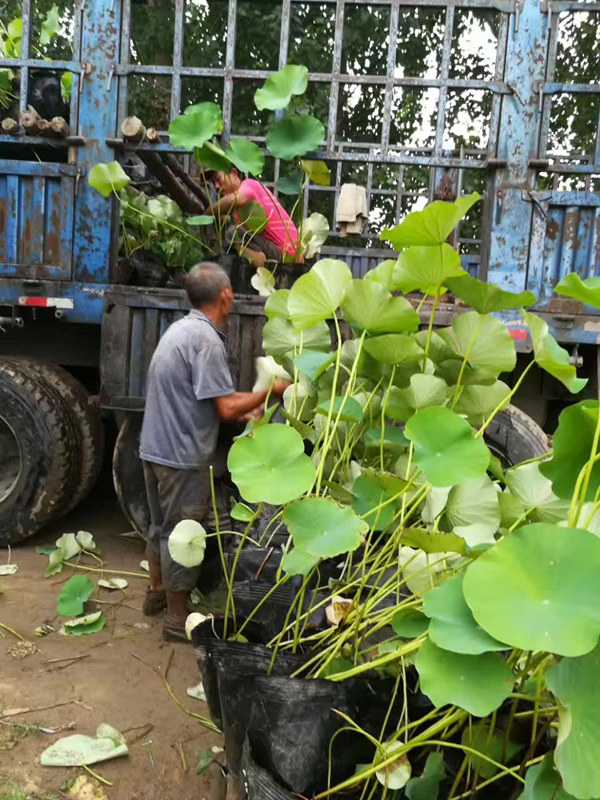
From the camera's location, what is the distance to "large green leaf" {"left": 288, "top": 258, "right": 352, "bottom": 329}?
149cm

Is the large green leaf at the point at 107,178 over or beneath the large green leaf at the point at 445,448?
over

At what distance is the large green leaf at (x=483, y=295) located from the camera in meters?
1.41

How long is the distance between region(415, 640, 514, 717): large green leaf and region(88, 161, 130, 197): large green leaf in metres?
Answer: 2.82

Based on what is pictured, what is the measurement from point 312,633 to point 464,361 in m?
0.65

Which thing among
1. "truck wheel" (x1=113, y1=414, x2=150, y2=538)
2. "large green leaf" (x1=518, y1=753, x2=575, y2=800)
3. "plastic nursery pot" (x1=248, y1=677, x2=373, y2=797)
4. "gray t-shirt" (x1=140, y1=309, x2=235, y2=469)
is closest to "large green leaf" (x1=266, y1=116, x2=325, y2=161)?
"gray t-shirt" (x1=140, y1=309, x2=235, y2=469)

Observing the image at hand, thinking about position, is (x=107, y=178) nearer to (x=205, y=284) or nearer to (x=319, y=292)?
(x=205, y=284)

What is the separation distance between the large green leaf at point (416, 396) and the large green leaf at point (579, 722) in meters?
0.68

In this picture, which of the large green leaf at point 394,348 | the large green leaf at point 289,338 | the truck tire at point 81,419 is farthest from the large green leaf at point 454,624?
the truck tire at point 81,419

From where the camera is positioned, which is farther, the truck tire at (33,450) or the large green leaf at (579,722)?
the truck tire at (33,450)

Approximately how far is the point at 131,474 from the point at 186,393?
76 cm

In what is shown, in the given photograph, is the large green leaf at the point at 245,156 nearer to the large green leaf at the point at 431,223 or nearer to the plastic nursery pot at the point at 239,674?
the large green leaf at the point at 431,223

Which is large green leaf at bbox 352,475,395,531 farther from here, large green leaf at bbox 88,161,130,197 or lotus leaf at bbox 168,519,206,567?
large green leaf at bbox 88,161,130,197

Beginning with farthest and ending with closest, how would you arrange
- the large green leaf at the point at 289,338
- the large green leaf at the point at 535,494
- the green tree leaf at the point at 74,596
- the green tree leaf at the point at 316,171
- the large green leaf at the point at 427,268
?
the green tree leaf at the point at 316,171, the green tree leaf at the point at 74,596, the large green leaf at the point at 289,338, the large green leaf at the point at 427,268, the large green leaf at the point at 535,494

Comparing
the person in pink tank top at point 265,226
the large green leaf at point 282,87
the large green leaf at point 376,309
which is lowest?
the large green leaf at point 376,309
